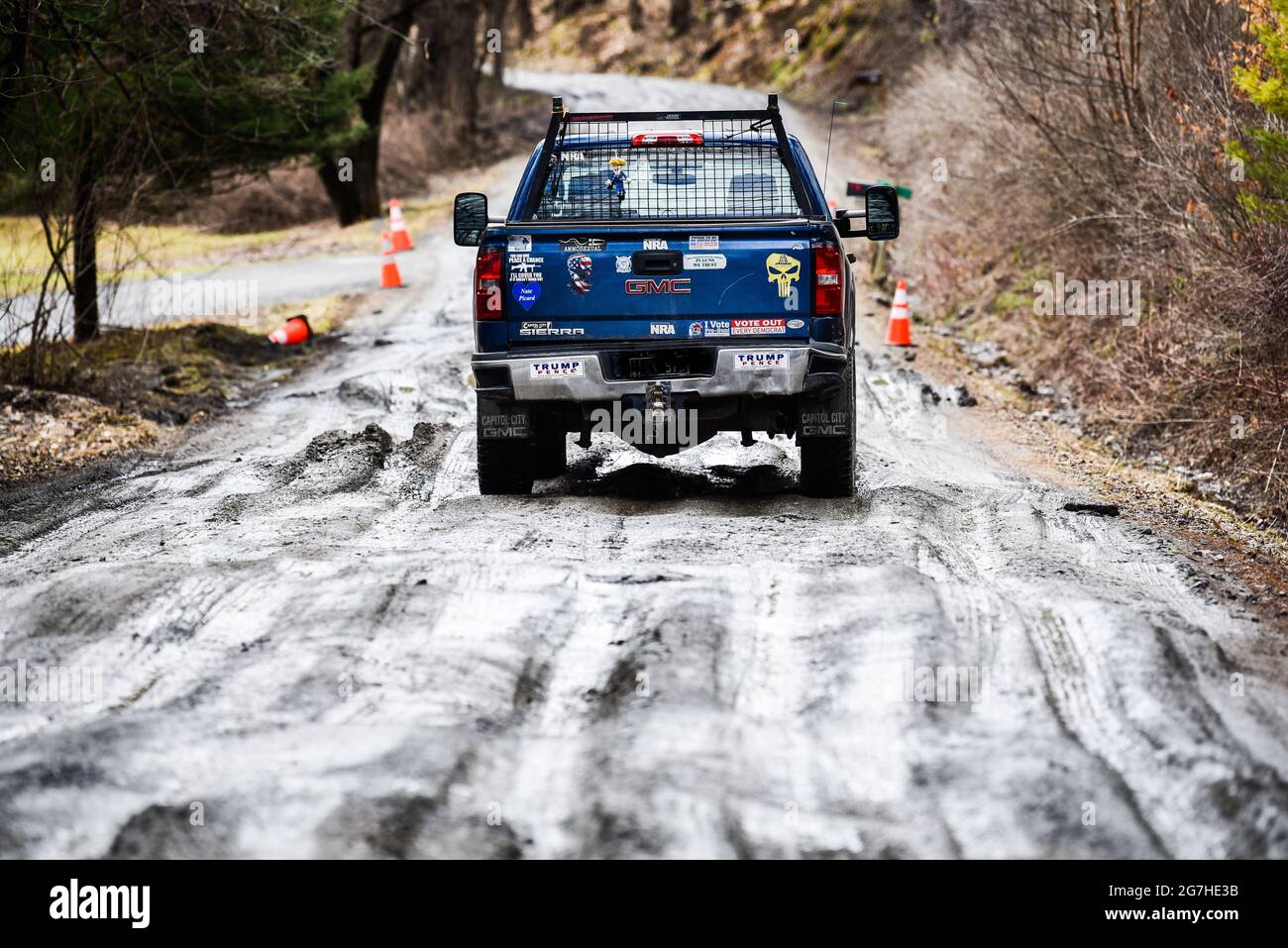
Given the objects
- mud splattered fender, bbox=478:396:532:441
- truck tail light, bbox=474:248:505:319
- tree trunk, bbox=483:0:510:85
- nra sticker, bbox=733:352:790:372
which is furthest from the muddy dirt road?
tree trunk, bbox=483:0:510:85

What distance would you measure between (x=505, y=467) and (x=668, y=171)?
1.96 metres

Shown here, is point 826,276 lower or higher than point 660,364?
higher

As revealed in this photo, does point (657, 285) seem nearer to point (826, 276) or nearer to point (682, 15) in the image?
point (826, 276)

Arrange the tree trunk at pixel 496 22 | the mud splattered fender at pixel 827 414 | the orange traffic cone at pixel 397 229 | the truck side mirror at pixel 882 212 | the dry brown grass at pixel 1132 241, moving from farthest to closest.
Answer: the tree trunk at pixel 496 22, the orange traffic cone at pixel 397 229, the dry brown grass at pixel 1132 241, the truck side mirror at pixel 882 212, the mud splattered fender at pixel 827 414

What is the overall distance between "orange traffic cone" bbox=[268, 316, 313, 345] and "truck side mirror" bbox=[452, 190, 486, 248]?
804 centimetres

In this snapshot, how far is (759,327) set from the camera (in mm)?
7801

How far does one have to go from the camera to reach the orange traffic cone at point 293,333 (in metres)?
15.9

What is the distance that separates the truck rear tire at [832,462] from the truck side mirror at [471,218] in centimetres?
221

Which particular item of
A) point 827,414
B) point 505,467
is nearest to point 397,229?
point 505,467

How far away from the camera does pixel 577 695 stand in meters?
5.16

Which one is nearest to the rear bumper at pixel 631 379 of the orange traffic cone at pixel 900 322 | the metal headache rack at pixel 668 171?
the metal headache rack at pixel 668 171

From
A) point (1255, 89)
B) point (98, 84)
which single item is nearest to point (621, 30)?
point (98, 84)

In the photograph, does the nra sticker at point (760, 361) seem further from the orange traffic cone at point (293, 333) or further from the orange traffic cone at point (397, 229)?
the orange traffic cone at point (397, 229)

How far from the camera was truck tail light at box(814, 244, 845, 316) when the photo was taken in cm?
773
